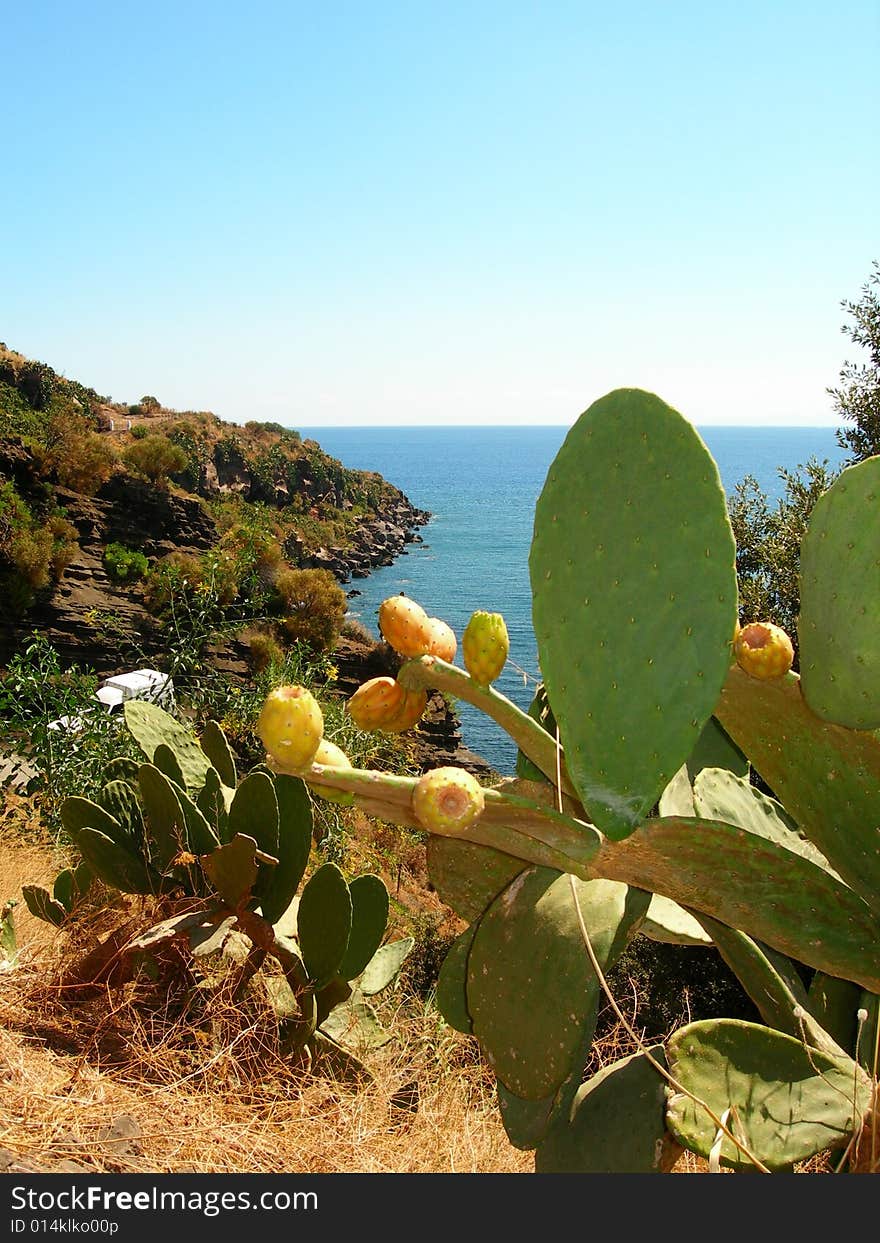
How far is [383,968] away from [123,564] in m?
17.2

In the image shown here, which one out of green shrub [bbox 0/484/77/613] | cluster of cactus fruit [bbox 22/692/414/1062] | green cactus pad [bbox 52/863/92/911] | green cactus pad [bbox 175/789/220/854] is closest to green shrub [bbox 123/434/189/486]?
green shrub [bbox 0/484/77/613]

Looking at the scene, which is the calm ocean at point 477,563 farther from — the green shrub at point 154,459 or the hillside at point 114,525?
the green shrub at point 154,459

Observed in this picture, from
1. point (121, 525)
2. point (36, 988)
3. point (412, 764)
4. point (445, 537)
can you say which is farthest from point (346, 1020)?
point (445, 537)

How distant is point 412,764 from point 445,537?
46.1 metres

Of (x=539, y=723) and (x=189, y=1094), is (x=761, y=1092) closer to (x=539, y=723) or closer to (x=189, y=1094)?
(x=539, y=723)

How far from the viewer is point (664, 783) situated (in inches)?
44.8

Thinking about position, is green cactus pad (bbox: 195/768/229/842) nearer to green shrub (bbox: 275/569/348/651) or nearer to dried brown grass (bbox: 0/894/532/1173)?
dried brown grass (bbox: 0/894/532/1173)

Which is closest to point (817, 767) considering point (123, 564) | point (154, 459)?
point (123, 564)

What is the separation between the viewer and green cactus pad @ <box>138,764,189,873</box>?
218 centimetres

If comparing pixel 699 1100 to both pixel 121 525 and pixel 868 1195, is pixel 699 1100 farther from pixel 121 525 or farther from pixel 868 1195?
pixel 121 525

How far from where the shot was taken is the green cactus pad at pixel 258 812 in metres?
2.09

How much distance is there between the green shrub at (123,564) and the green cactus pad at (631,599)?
18.1 meters

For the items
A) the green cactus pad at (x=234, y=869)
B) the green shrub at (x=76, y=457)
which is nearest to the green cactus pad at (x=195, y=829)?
the green cactus pad at (x=234, y=869)

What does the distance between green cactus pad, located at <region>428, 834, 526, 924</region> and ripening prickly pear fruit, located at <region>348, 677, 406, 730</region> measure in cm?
54
